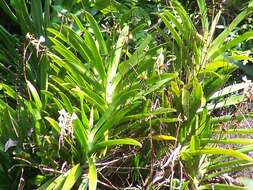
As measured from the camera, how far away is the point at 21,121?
280cm

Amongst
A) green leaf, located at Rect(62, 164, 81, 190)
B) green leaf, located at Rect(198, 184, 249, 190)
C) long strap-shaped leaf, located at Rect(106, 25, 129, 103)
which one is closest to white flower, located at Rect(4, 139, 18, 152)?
green leaf, located at Rect(62, 164, 81, 190)

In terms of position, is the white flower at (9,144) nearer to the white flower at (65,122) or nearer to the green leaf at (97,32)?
the white flower at (65,122)

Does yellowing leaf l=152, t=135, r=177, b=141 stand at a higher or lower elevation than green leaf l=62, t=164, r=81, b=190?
higher

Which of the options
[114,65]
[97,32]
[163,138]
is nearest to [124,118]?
[163,138]

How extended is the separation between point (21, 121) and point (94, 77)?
0.49 meters

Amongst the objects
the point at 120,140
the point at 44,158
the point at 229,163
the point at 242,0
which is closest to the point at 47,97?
the point at 44,158

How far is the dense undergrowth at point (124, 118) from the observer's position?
2.69 metres

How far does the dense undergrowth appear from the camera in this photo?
2.69 metres

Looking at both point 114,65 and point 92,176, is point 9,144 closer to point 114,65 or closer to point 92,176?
point 92,176

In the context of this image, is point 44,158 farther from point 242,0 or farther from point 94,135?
point 242,0

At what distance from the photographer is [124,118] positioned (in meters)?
2.79

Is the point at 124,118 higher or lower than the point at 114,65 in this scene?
lower

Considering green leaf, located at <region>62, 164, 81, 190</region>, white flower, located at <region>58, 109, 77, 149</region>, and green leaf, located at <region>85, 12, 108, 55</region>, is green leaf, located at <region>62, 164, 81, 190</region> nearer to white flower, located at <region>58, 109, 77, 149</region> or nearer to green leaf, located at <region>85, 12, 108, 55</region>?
white flower, located at <region>58, 109, 77, 149</region>

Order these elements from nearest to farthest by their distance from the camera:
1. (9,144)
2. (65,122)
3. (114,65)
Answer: (65,122), (9,144), (114,65)
